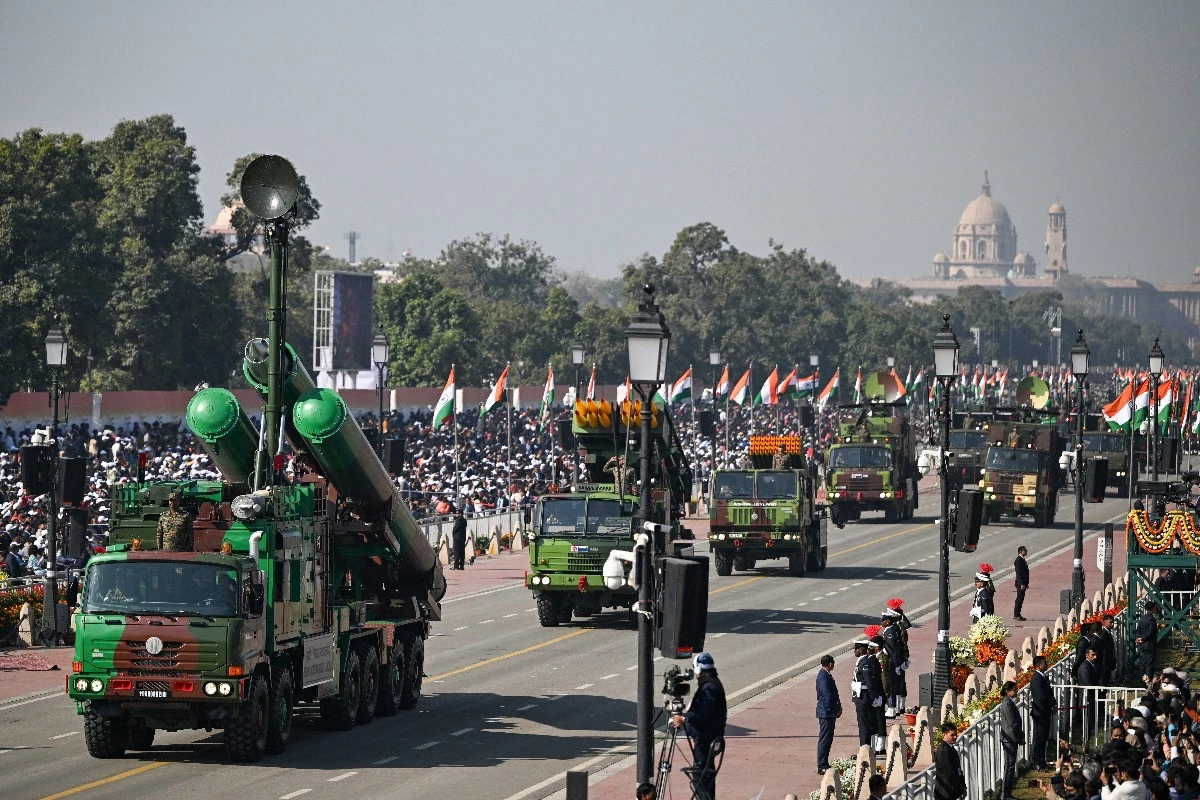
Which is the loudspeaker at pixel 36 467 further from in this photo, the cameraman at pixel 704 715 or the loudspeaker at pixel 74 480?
the cameraman at pixel 704 715

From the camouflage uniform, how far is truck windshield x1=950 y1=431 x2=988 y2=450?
47.9 metres

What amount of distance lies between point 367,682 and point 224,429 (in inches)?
171

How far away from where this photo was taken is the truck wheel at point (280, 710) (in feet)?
78.8

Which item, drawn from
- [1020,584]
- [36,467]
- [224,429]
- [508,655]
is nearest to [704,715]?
[224,429]

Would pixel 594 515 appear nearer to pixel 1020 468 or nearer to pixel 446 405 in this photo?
pixel 446 405

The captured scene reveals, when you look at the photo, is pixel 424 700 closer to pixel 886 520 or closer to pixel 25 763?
pixel 25 763

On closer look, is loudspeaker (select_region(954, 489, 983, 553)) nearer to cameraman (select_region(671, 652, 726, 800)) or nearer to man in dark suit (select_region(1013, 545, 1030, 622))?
cameraman (select_region(671, 652, 726, 800))

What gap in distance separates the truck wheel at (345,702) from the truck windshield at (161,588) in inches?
159

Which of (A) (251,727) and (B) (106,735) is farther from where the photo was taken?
(B) (106,735)

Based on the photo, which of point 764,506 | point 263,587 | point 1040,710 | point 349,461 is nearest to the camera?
point 263,587

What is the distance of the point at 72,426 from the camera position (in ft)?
188

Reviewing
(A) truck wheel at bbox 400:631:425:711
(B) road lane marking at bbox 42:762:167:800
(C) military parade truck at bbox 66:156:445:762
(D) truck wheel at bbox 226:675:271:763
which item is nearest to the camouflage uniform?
(C) military parade truck at bbox 66:156:445:762

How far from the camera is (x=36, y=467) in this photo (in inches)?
1304

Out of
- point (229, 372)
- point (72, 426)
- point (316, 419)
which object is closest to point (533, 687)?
point (316, 419)
